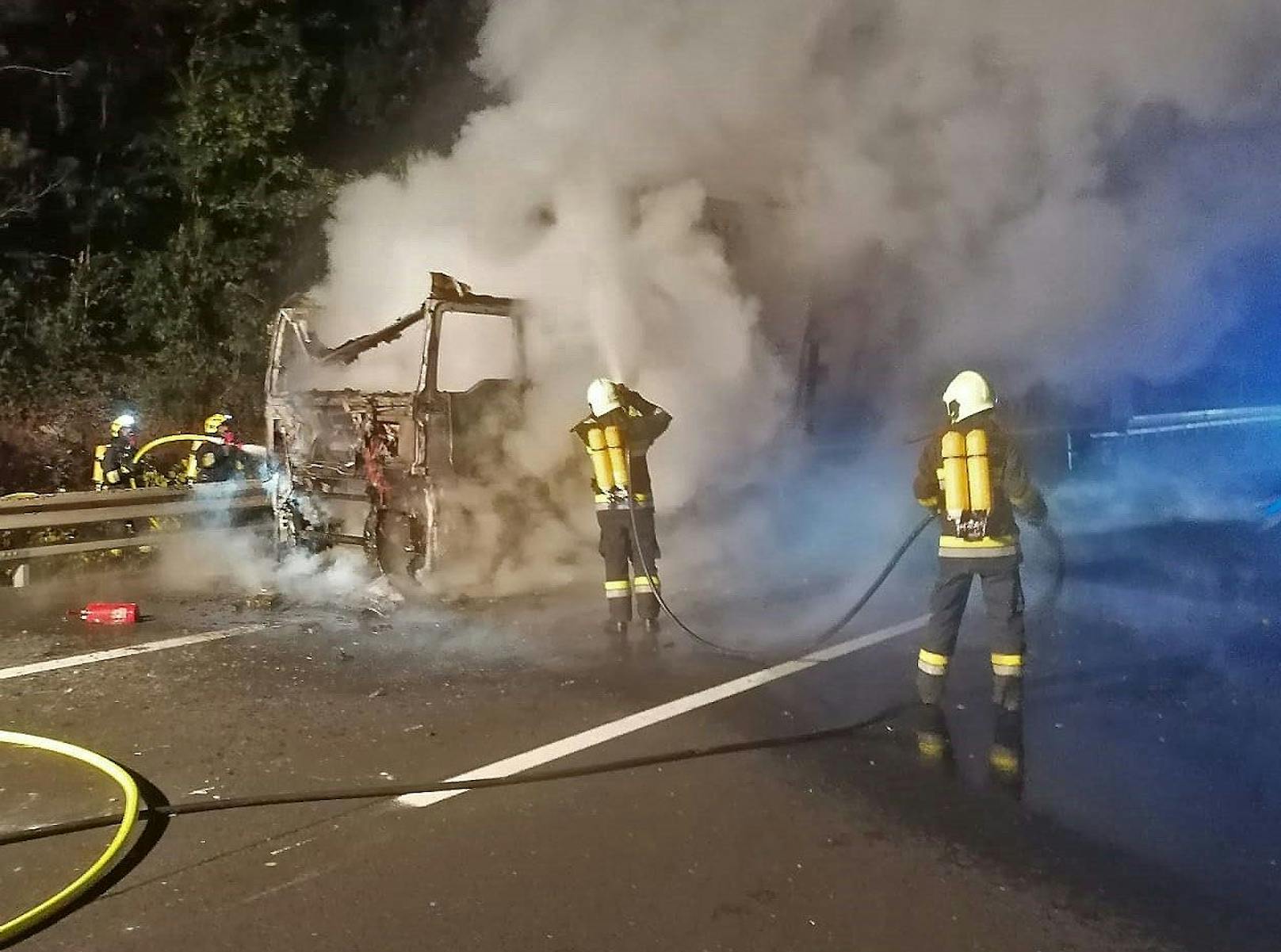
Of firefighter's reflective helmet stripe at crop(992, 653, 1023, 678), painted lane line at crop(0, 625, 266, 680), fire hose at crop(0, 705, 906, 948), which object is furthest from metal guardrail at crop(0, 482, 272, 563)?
firefighter's reflective helmet stripe at crop(992, 653, 1023, 678)

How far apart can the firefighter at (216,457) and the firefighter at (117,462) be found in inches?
24.4

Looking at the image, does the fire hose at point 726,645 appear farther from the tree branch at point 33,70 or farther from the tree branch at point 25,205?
the tree branch at point 33,70

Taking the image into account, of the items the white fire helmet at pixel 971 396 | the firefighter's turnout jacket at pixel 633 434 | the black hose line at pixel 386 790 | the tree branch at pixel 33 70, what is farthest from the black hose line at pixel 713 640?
the tree branch at pixel 33 70

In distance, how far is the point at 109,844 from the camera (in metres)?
3.60

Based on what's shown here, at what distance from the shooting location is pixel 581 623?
6.90 meters

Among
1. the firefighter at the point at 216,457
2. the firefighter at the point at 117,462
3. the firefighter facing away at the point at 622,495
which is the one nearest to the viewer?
the firefighter facing away at the point at 622,495

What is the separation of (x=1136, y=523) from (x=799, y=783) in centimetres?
899

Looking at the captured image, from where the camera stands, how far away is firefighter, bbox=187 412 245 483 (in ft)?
35.0

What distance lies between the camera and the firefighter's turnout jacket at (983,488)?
486 centimetres

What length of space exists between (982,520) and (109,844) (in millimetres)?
3658

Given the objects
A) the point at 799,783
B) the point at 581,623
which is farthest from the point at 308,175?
the point at 799,783

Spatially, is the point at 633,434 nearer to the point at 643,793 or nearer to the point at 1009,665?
the point at 1009,665

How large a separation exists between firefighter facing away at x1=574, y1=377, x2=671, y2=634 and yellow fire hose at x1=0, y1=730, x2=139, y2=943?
9.98ft

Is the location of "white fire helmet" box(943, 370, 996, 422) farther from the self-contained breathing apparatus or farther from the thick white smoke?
the thick white smoke
